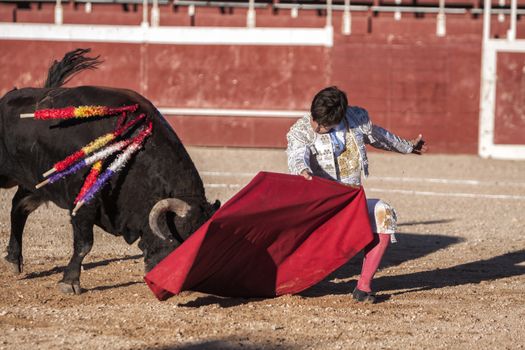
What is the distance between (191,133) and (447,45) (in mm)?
3517

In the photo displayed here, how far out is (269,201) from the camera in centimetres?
528

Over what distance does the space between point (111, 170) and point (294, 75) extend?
9.26 meters

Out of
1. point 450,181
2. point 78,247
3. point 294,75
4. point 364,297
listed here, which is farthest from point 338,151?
point 294,75

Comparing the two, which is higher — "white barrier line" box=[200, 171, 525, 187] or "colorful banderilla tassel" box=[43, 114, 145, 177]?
"colorful banderilla tassel" box=[43, 114, 145, 177]

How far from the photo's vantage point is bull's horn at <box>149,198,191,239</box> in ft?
17.8

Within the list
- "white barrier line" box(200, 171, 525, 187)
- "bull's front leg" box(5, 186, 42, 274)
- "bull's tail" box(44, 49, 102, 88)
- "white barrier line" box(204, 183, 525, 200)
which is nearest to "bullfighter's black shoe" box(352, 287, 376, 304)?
"bull's front leg" box(5, 186, 42, 274)

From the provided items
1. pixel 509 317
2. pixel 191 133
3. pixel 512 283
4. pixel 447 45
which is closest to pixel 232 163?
pixel 191 133

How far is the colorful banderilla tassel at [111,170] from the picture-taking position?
557cm

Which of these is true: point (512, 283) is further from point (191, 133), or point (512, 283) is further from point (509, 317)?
point (191, 133)

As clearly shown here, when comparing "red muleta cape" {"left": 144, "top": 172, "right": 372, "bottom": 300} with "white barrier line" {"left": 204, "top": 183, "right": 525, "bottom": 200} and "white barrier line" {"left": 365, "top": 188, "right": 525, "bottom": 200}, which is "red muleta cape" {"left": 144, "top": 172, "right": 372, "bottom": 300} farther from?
"white barrier line" {"left": 365, "top": 188, "right": 525, "bottom": 200}

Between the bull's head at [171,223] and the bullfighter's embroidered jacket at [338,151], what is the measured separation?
0.53 metres

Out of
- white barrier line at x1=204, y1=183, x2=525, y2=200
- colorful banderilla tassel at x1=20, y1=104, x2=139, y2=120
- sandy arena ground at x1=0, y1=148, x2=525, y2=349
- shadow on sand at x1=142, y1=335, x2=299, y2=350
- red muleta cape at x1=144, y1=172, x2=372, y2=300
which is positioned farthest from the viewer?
white barrier line at x1=204, y1=183, x2=525, y2=200

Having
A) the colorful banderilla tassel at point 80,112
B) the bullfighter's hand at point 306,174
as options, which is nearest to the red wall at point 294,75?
the colorful banderilla tassel at point 80,112

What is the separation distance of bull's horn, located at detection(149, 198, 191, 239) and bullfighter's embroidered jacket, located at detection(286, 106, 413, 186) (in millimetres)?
564
